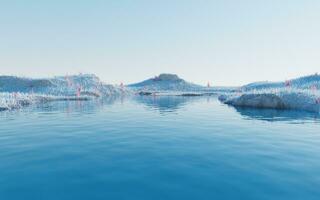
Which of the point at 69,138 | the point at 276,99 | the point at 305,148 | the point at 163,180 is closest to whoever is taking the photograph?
the point at 163,180

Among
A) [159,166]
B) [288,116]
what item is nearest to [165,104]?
[288,116]

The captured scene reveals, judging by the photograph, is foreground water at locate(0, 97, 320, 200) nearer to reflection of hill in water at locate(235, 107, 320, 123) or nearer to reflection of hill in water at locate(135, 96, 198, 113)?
reflection of hill in water at locate(235, 107, 320, 123)

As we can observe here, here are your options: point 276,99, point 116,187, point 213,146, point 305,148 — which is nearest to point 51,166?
point 116,187

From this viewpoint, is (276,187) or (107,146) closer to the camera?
(276,187)

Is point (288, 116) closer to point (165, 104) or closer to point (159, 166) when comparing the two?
point (159, 166)

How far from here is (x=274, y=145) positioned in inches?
552

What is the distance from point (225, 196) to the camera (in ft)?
25.1

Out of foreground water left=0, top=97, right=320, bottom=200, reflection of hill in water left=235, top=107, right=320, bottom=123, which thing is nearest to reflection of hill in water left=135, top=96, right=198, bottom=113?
reflection of hill in water left=235, top=107, right=320, bottom=123

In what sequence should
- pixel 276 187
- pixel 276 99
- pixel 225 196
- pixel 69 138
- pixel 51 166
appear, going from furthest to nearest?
pixel 276 99, pixel 69 138, pixel 51 166, pixel 276 187, pixel 225 196

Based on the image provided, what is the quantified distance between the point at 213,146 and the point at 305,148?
4581 mm

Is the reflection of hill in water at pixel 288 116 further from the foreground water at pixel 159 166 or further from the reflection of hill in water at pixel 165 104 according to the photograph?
the reflection of hill in water at pixel 165 104

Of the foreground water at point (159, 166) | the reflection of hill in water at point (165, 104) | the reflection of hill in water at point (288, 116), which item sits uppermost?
the reflection of hill in water at point (165, 104)

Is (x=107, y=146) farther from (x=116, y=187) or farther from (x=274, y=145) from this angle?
(x=274, y=145)

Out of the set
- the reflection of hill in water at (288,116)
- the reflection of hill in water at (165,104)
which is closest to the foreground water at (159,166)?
the reflection of hill in water at (288,116)
